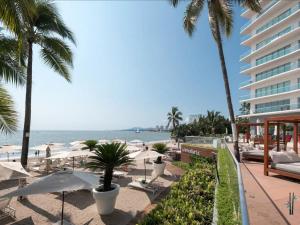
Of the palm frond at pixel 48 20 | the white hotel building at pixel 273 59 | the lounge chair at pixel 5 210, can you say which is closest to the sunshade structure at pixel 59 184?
the lounge chair at pixel 5 210

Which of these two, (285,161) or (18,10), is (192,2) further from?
(18,10)

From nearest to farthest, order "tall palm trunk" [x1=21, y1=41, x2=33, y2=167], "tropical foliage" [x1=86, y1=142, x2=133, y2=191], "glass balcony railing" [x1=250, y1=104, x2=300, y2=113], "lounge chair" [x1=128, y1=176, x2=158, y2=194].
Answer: "tropical foliage" [x1=86, y1=142, x2=133, y2=191]
"lounge chair" [x1=128, y1=176, x2=158, y2=194]
"tall palm trunk" [x1=21, y1=41, x2=33, y2=167]
"glass balcony railing" [x1=250, y1=104, x2=300, y2=113]

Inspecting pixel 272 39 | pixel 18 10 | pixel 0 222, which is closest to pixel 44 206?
pixel 0 222

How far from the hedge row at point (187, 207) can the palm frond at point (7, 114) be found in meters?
4.61

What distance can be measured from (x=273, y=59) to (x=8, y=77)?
41.1 m

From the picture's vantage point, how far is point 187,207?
22.0ft

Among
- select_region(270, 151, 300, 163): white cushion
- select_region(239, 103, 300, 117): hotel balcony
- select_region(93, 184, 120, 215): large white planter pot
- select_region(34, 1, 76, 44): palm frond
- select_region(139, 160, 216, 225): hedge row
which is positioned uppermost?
select_region(34, 1, 76, 44): palm frond

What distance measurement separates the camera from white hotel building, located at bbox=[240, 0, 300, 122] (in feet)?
112

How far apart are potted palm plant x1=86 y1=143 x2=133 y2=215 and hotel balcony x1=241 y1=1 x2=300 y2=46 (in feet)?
125

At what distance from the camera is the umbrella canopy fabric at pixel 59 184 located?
6425 mm

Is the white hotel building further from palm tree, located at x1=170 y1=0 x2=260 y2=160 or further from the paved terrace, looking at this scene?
the paved terrace

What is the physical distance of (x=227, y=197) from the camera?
7.23 meters

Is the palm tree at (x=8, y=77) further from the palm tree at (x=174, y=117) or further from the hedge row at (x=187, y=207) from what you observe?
the palm tree at (x=174, y=117)

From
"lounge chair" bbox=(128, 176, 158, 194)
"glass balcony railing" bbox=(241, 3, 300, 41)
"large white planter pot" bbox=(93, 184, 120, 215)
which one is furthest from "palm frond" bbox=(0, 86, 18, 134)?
"glass balcony railing" bbox=(241, 3, 300, 41)
